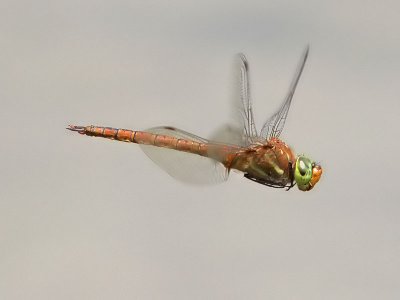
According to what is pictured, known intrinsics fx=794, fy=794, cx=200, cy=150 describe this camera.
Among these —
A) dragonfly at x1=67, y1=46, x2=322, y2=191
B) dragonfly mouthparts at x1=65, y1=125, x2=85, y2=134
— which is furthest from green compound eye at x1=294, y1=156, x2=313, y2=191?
dragonfly mouthparts at x1=65, y1=125, x2=85, y2=134

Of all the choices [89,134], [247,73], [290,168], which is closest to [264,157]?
[290,168]

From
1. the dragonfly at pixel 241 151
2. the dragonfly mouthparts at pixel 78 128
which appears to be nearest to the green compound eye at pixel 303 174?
the dragonfly at pixel 241 151

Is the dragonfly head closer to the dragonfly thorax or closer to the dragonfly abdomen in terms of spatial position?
the dragonfly thorax

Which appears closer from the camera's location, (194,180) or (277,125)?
(194,180)

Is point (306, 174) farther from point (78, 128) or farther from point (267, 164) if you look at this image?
point (78, 128)

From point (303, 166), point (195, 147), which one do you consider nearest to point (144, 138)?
point (195, 147)

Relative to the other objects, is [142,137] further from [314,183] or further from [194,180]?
[314,183]

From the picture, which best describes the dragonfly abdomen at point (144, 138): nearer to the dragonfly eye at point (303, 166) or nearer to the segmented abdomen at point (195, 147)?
the segmented abdomen at point (195, 147)

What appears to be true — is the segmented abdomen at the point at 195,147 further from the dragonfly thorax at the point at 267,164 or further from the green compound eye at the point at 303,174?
the green compound eye at the point at 303,174

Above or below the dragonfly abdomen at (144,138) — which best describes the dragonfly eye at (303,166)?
below
